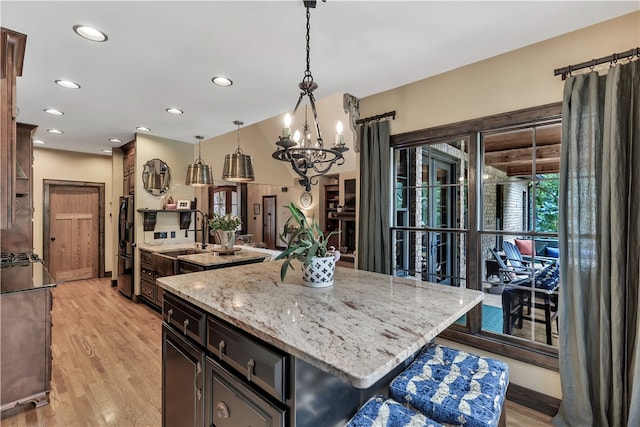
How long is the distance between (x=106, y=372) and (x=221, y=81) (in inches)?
108

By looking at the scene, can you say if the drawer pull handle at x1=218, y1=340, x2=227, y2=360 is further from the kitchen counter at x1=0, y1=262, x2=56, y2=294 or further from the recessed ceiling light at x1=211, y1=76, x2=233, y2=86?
the recessed ceiling light at x1=211, y1=76, x2=233, y2=86

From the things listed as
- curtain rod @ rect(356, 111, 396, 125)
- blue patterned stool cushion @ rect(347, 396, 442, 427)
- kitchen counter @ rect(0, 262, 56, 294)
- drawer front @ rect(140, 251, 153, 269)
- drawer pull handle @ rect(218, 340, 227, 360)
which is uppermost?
curtain rod @ rect(356, 111, 396, 125)

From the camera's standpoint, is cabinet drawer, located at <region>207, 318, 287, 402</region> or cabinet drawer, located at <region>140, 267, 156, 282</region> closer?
cabinet drawer, located at <region>207, 318, 287, 402</region>

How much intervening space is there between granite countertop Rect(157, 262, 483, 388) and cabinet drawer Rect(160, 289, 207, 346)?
67 mm

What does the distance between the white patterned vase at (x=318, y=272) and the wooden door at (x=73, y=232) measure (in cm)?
645

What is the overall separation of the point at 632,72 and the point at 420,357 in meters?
1.99

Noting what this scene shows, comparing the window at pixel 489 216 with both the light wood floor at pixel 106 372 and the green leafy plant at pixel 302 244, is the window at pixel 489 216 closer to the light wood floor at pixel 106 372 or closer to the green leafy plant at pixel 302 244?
the light wood floor at pixel 106 372

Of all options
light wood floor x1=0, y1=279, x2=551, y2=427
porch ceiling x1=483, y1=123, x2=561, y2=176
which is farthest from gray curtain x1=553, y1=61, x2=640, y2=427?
light wood floor x1=0, y1=279, x2=551, y2=427

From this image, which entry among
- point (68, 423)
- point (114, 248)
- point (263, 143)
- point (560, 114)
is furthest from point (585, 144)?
point (263, 143)

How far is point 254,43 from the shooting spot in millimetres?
2148

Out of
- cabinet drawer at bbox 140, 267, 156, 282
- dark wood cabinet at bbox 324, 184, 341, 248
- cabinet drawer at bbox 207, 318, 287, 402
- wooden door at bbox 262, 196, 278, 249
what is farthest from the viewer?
wooden door at bbox 262, 196, 278, 249

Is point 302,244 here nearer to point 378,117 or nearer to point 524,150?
point 378,117

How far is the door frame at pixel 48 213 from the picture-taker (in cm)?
573

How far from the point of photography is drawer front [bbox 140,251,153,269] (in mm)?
4367
